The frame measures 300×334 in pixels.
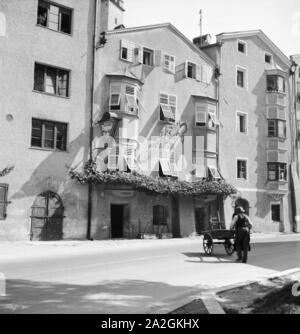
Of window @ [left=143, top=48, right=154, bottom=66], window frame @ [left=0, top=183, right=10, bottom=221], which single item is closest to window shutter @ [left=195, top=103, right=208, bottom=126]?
window @ [left=143, top=48, right=154, bottom=66]

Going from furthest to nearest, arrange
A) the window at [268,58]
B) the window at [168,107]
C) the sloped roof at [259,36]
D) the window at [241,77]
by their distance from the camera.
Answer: the window at [268,58] → the window at [241,77] → the sloped roof at [259,36] → the window at [168,107]

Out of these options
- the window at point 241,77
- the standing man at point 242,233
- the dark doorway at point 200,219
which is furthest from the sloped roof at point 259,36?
the standing man at point 242,233

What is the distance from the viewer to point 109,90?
2605cm

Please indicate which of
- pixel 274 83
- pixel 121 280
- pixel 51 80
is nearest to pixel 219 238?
pixel 121 280

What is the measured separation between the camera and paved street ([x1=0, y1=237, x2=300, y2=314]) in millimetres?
7379

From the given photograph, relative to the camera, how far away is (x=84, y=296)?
8.04 m

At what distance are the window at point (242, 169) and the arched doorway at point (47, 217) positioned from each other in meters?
16.6

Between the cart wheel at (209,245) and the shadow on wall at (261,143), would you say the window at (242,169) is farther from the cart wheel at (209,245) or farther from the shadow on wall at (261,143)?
the cart wheel at (209,245)

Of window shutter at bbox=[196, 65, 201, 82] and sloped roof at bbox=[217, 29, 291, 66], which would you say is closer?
window shutter at bbox=[196, 65, 201, 82]

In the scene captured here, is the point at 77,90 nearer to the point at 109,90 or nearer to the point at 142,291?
the point at 109,90

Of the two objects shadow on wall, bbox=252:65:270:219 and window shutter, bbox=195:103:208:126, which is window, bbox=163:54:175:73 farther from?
shadow on wall, bbox=252:65:270:219

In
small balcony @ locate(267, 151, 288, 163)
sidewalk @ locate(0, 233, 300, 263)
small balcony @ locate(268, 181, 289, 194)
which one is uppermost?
small balcony @ locate(267, 151, 288, 163)

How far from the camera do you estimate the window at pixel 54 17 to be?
23.8 meters
